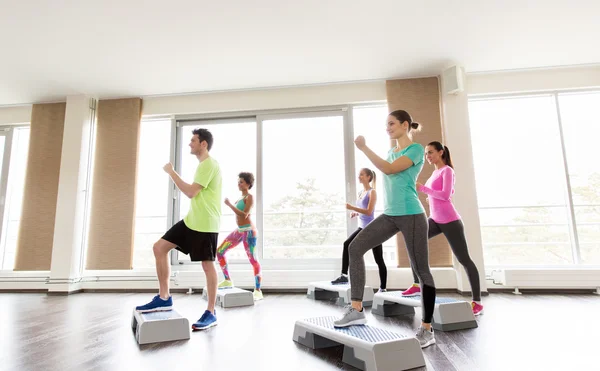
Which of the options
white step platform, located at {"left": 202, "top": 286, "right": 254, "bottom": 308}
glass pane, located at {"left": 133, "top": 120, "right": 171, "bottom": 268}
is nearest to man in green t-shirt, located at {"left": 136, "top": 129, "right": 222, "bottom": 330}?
white step platform, located at {"left": 202, "top": 286, "right": 254, "bottom": 308}

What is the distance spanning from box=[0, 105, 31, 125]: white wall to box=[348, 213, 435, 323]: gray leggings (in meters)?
5.44

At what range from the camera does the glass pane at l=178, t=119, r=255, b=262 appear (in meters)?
4.59

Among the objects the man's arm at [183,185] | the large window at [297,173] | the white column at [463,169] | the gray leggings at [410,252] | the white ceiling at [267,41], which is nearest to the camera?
the gray leggings at [410,252]

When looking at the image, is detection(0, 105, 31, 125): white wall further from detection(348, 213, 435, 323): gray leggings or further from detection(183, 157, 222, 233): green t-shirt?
detection(348, 213, 435, 323): gray leggings

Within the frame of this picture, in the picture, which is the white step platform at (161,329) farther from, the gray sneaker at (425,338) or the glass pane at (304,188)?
the glass pane at (304,188)

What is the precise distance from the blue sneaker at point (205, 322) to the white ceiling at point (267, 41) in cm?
252

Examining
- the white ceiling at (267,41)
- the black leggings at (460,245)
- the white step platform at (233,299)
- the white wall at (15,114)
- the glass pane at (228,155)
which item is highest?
the white ceiling at (267,41)

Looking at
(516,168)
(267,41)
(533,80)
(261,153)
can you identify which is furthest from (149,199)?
(533,80)

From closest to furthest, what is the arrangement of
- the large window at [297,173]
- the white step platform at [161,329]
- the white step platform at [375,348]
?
the white step platform at [375,348], the white step platform at [161,329], the large window at [297,173]

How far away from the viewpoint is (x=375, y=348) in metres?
1.46

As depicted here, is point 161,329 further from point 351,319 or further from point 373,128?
point 373,128

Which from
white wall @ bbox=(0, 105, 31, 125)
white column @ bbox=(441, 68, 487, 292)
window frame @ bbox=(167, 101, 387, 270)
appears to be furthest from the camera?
white wall @ bbox=(0, 105, 31, 125)

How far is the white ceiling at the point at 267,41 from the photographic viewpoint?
298 cm

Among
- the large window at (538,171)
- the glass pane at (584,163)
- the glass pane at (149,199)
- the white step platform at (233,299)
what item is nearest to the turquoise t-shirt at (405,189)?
the white step platform at (233,299)
